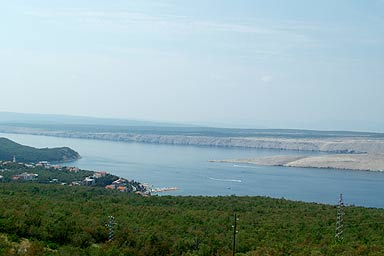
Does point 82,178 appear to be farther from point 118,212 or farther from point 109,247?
point 109,247

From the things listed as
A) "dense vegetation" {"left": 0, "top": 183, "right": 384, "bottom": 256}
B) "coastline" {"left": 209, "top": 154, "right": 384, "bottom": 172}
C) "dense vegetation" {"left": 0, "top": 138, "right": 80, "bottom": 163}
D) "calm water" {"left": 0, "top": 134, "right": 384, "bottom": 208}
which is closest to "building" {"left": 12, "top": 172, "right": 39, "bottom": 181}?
"calm water" {"left": 0, "top": 134, "right": 384, "bottom": 208}

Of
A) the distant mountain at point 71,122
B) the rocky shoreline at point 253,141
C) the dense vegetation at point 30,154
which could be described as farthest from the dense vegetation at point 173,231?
the distant mountain at point 71,122

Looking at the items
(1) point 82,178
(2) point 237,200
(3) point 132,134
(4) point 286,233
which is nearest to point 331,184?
(1) point 82,178

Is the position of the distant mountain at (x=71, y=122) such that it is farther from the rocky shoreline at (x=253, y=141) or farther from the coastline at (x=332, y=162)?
the coastline at (x=332, y=162)

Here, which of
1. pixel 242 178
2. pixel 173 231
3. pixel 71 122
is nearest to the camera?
pixel 173 231

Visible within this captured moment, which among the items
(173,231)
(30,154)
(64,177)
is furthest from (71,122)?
Result: (173,231)

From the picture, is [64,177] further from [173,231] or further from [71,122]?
[71,122]
